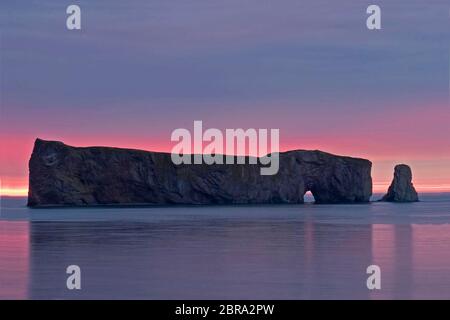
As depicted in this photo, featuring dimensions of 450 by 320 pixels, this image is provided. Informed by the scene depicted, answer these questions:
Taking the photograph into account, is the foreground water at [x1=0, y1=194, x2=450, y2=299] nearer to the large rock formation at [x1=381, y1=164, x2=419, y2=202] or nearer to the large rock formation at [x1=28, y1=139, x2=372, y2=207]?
the large rock formation at [x1=28, y1=139, x2=372, y2=207]

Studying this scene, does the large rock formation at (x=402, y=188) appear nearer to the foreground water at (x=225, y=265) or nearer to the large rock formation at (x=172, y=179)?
the large rock formation at (x=172, y=179)

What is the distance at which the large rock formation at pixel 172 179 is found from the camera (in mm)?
123125

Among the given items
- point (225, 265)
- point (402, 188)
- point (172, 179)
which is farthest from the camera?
point (402, 188)

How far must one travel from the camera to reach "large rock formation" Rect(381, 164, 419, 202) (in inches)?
6014

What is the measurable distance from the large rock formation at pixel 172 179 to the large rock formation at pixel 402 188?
8036 millimetres

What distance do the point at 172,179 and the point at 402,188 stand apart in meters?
52.9

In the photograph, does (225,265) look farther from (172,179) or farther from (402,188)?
(402,188)

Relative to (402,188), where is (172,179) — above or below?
above

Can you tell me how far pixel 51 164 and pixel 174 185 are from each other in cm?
2059

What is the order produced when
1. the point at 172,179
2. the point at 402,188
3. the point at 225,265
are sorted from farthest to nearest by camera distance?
the point at 402,188 → the point at 172,179 → the point at 225,265

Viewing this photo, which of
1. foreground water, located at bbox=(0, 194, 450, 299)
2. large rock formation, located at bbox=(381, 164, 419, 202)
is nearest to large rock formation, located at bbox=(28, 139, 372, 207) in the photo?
large rock formation, located at bbox=(381, 164, 419, 202)

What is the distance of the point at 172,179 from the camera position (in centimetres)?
13088

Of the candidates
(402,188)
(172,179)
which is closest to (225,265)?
(172,179)
